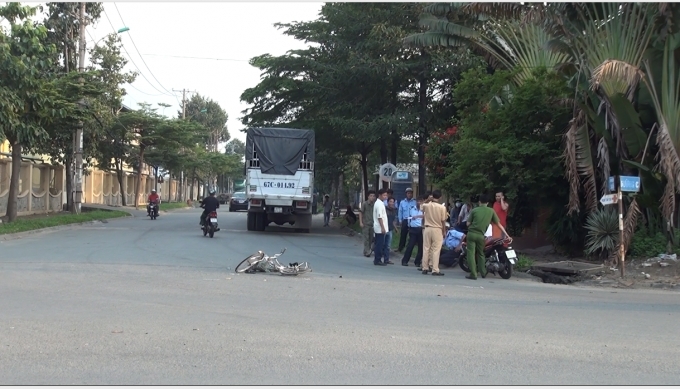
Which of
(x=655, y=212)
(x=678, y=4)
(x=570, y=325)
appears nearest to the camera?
(x=570, y=325)

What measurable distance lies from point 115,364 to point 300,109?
2829 cm

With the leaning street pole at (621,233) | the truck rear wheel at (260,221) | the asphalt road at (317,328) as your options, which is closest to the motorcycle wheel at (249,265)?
the asphalt road at (317,328)

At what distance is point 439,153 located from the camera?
21.9 m

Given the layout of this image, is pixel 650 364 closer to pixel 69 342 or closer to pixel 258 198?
pixel 69 342

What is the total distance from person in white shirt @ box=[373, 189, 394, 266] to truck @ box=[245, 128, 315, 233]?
9.07 m

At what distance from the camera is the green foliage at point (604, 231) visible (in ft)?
51.5

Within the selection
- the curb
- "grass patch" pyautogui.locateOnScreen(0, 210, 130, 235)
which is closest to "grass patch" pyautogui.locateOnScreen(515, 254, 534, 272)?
the curb

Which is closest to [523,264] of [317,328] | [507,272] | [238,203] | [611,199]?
[507,272]

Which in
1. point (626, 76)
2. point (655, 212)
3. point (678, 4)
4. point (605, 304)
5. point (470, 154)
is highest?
point (678, 4)

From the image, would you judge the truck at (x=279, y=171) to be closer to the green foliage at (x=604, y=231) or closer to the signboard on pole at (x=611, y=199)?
the green foliage at (x=604, y=231)

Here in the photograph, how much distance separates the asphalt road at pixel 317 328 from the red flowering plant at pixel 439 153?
24.8ft

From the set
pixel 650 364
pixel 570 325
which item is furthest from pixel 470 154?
pixel 650 364

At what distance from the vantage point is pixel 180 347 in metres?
7.30

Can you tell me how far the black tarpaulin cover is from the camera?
2578 centimetres
